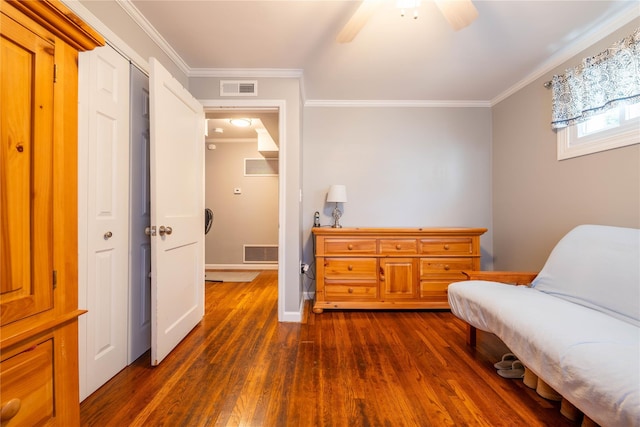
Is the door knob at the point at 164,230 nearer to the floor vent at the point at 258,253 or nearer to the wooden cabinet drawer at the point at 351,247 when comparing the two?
the wooden cabinet drawer at the point at 351,247

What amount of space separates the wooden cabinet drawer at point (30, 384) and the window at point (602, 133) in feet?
10.3

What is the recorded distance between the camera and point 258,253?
4934mm

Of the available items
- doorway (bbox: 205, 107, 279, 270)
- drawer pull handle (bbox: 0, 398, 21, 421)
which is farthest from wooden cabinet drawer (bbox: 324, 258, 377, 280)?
doorway (bbox: 205, 107, 279, 270)

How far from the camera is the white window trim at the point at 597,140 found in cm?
174

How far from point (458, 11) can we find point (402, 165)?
185cm

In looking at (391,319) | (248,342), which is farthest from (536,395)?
(248,342)

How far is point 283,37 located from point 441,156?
2184 mm

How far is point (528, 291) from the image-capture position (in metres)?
1.75

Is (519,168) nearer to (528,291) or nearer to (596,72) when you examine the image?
(596,72)

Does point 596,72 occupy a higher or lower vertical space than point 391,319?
higher

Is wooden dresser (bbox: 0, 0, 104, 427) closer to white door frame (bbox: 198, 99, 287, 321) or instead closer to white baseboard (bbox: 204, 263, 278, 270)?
white door frame (bbox: 198, 99, 287, 321)

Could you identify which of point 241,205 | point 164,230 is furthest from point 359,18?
point 241,205

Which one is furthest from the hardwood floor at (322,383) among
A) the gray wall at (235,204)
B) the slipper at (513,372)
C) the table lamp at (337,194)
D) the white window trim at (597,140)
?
the gray wall at (235,204)

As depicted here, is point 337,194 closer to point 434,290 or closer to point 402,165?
point 402,165
